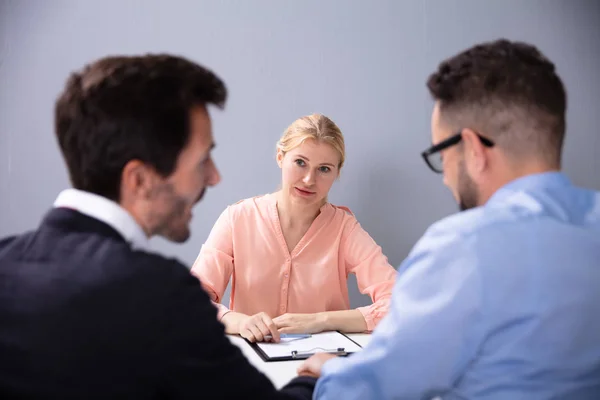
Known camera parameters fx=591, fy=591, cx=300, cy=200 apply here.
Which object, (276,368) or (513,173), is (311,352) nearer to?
(276,368)

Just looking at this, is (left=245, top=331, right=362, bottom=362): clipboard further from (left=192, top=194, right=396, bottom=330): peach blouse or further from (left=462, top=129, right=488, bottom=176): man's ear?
(left=462, top=129, right=488, bottom=176): man's ear

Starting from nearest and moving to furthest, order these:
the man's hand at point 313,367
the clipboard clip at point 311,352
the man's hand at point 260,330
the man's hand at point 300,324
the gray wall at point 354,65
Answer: the man's hand at point 313,367, the clipboard clip at point 311,352, the man's hand at point 260,330, the man's hand at point 300,324, the gray wall at point 354,65

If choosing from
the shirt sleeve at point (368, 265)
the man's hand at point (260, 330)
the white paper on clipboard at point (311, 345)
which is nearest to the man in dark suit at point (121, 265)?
the white paper on clipboard at point (311, 345)

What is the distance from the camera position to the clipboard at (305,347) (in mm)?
1554

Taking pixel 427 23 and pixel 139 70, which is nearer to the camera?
pixel 139 70

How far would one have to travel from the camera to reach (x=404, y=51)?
260cm

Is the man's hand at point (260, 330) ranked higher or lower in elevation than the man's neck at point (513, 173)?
lower

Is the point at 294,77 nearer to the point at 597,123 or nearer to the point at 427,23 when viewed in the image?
the point at 427,23

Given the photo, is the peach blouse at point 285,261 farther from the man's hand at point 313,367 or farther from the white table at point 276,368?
the man's hand at point 313,367

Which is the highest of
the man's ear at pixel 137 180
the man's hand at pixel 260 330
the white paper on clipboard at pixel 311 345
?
the man's ear at pixel 137 180

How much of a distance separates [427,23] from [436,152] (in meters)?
1.58

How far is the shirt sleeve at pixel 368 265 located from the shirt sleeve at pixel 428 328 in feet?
3.38

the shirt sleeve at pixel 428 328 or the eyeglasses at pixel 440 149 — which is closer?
the shirt sleeve at pixel 428 328

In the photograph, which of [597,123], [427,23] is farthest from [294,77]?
[597,123]
